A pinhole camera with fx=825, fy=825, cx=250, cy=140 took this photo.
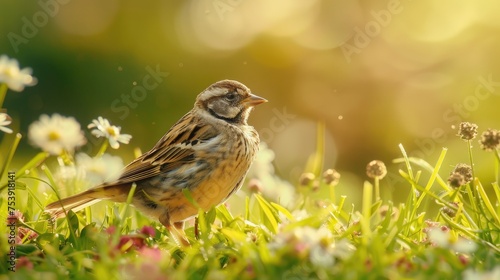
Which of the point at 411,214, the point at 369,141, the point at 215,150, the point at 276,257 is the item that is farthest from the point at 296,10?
the point at 276,257

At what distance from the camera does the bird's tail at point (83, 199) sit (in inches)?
141

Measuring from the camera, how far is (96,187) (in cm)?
384

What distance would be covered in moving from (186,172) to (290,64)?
15.5ft

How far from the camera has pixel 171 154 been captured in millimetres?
4117

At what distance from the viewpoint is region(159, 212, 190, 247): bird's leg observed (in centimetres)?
353

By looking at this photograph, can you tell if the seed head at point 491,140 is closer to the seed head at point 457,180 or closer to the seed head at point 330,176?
the seed head at point 457,180

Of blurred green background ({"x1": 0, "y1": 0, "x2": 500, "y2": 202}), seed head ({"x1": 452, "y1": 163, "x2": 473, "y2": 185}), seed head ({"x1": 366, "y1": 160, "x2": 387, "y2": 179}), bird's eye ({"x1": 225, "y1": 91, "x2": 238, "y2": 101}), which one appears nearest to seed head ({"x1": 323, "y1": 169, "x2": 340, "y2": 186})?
seed head ({"x1": 366, "y1": 160, "x2": 387, "y2": 179})

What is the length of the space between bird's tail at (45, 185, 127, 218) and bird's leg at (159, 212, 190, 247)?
29cm

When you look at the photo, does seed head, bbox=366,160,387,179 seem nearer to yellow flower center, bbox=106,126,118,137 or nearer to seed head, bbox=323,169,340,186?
seed head, bbox=323,169,340,186

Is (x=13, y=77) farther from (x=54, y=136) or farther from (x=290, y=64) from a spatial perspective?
(x=290, y=64)

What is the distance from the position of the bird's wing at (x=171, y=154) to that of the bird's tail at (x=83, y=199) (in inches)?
2.1

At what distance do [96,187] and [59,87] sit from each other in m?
4.72

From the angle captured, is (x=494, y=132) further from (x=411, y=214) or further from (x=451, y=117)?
(x=451, y=117)

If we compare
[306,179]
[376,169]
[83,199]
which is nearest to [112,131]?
[83,199]
